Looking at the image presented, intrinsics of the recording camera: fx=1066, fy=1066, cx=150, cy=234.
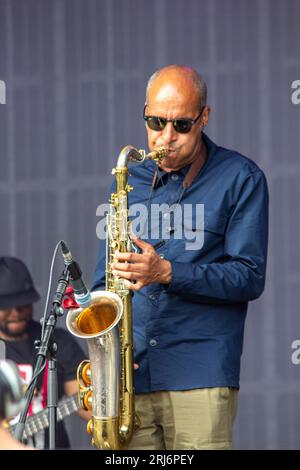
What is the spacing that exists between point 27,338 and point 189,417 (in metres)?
2.09

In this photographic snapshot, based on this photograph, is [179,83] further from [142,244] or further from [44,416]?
[44,416]

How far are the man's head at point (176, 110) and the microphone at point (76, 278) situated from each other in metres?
0.52

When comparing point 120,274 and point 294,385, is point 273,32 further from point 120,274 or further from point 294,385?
point 120,274

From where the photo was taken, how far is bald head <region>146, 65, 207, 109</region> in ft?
Answer: 12.1

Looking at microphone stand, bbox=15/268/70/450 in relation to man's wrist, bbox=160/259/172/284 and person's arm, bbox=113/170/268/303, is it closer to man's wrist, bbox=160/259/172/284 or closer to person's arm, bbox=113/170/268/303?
person's arm, bbox=113/170/268/303

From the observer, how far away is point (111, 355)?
3.65 metres

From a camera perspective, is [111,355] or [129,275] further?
[111,355]

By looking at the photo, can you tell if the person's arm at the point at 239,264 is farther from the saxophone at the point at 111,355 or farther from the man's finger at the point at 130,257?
the saxophone at the point at 111,355

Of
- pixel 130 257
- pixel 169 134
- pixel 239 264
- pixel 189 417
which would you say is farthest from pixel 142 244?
pixel 189 417

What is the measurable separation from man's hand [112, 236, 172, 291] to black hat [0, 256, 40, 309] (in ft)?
6.67

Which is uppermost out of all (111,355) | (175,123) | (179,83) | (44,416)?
(179,83)

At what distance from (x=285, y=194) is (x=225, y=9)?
3.14 ft

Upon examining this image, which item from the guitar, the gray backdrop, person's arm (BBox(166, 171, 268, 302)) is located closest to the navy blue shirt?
person's arm (BBox(166, 171, 268, 302))

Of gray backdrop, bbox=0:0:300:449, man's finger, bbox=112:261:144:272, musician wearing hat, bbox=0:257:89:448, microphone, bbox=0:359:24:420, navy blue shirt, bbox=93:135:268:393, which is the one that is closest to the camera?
microphone, bbox=0:359:24:420
